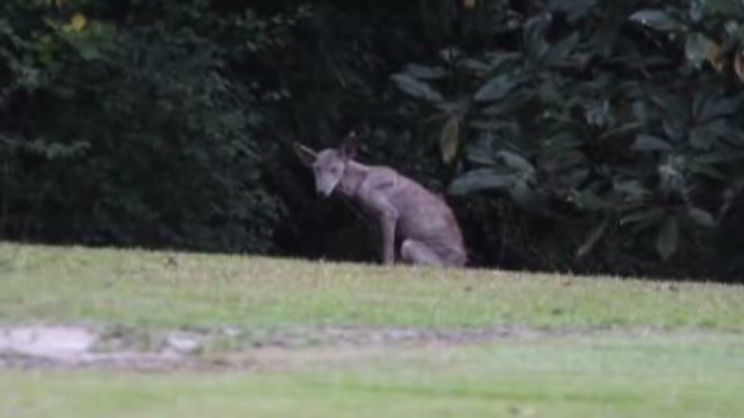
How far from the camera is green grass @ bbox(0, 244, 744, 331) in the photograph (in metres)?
15.1

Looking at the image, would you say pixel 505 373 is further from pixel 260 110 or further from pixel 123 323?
pixel 260 110

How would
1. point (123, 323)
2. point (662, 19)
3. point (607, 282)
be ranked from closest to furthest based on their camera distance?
1. point (123, 323)
2. point (607, 282)
3. point (662, 19)

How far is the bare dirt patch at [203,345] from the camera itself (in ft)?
41.9

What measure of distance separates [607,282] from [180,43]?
7.55 m

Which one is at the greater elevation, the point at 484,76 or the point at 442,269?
the point at 484,76

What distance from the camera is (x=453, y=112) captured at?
A: 24969 mm

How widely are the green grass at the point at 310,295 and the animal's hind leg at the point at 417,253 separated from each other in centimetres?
242

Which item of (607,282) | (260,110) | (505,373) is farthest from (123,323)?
(260,110)

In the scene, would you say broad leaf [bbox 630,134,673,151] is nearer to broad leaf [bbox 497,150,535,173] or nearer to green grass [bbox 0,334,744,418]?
broad leaf [bbox 497,150,535,173]

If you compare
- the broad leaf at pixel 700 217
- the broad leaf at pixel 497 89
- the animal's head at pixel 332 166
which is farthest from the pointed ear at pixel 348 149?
the broad leaf at pixel 700 217

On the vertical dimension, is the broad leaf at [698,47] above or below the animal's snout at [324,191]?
above

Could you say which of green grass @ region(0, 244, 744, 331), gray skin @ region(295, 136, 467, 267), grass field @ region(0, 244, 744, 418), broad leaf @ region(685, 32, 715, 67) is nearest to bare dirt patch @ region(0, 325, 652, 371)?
grass field @ region(0, 244, 744, 418)

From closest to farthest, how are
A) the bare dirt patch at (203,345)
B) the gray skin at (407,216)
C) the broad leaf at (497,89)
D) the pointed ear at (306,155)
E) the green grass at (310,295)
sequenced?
the bare dirt patch at (203,345) < the green grass at (310,295) < the gray skin at (407,216) < the pointed ear at (306,155) < the broad leaf at (497,89)

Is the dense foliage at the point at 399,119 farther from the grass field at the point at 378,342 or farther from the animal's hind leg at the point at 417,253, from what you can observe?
the grass field at the point at 378,342
